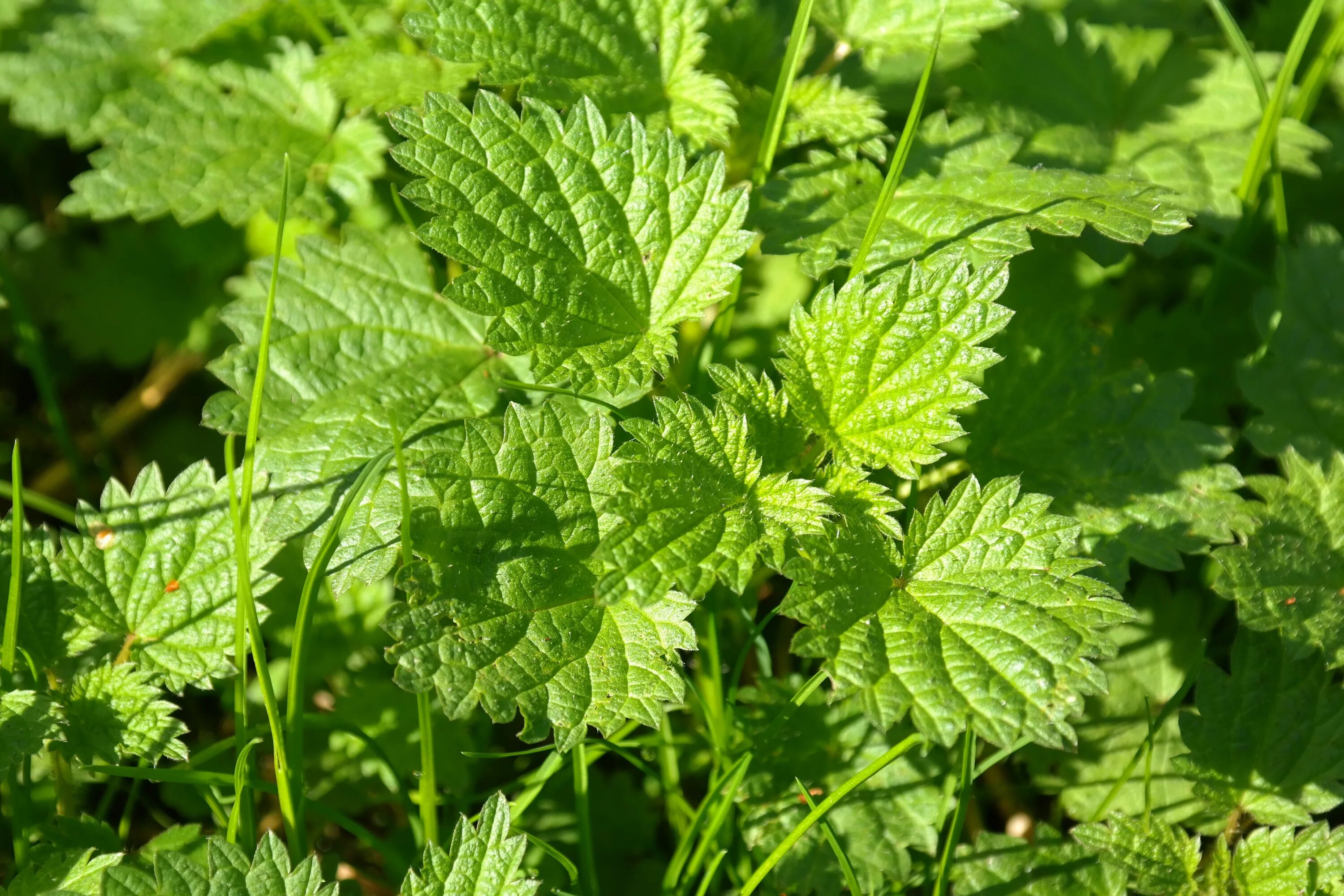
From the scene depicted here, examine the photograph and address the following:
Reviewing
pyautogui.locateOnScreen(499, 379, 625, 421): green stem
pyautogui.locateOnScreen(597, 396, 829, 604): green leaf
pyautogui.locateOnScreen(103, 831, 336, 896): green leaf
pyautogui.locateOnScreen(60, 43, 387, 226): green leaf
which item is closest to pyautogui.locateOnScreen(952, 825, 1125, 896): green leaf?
pyautogui.locateOnScreen(597, 396, 829, 604): green leaf

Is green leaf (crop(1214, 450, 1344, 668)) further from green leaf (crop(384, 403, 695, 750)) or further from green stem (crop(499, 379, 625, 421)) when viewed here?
green stem (crop(499, 379, 625, 421))

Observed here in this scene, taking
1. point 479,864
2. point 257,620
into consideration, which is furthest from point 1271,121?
point 257,620

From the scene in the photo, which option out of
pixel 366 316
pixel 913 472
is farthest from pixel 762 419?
pixel 366 316

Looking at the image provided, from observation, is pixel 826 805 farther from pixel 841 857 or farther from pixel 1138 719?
pixel 1138 719

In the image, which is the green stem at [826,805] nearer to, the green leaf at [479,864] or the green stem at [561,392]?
the green leaf at [479,864]

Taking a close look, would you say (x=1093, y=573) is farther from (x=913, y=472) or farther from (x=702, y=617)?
(x=702, y=617)
